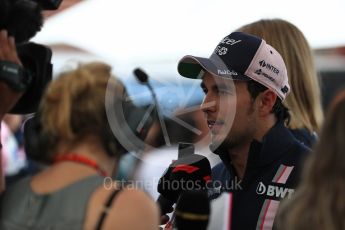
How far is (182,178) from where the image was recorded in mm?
2145

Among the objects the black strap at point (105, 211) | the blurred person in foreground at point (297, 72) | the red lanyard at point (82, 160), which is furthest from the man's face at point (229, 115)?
the black strap at point (105, 211)

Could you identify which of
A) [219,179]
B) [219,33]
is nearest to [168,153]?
[219,179]

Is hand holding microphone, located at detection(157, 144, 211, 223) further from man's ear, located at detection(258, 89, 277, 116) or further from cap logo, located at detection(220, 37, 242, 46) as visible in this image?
cap logo, located at detection(220, 37, 242, 46)

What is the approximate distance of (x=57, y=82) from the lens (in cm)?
178

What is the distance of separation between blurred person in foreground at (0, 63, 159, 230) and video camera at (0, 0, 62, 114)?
0.75ft

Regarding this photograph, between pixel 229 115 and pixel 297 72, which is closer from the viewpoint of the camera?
pixel 229 115

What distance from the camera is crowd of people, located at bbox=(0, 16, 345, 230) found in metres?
1.48

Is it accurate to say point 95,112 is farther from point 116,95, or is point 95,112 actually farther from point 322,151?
point 322,151

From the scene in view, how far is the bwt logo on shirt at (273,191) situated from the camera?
2182 mm

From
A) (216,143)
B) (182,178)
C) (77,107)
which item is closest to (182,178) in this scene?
(182,178)

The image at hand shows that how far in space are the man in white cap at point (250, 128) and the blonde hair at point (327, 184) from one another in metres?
0.71

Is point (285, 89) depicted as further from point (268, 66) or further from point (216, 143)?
point (216, 143)

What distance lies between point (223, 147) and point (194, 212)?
665 millimetres

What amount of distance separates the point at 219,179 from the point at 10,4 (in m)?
1.02
